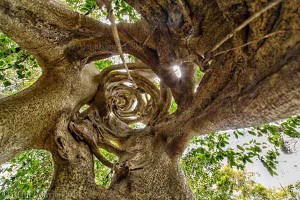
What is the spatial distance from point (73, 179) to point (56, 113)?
758 mm

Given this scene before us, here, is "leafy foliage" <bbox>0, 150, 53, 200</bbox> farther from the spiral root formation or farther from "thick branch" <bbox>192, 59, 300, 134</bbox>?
"thick branch" <bbox>192, 59, 300, 134</bbox>

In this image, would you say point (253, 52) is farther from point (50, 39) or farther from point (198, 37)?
Result: point (50, 39)

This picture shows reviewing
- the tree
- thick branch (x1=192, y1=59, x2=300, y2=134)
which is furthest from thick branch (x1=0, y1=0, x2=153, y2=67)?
thick branch (x1=192, y1=59, x2=300, y2=134)

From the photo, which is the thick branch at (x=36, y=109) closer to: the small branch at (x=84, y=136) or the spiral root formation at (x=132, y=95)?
the small branch at (x=84, y=136)

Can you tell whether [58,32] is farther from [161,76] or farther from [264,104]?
[264,104]

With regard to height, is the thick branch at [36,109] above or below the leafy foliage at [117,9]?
below

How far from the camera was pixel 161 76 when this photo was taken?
2.62 metres

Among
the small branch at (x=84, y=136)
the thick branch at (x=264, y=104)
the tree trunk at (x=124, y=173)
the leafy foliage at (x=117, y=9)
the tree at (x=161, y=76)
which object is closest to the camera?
the thick branch at (x=264, y=104)

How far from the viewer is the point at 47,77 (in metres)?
2.67

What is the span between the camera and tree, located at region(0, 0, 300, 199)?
4.83 feet

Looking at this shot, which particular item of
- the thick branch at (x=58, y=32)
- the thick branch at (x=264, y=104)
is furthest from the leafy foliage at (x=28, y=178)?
the thick branch at (x=264, y=104)

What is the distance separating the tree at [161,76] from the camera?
57.9 inches

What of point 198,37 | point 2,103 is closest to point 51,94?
point 2,103

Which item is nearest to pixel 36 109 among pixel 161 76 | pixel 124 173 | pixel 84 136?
pixel 84 136
